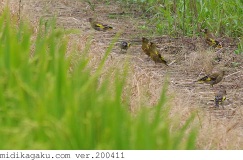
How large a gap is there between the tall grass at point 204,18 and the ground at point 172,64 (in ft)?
0.55

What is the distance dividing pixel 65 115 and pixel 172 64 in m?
4.65

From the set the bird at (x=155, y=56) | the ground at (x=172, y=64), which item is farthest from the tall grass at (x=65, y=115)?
the bird at (x=155, y=56)

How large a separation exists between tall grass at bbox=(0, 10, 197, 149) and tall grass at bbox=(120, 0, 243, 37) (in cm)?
482

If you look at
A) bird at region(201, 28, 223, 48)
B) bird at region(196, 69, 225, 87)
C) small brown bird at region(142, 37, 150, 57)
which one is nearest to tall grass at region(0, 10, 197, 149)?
bird at region(196, 69, 225, 87)

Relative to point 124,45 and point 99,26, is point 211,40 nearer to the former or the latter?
point 124,45

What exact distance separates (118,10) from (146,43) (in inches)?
110

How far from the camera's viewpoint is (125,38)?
9562mm

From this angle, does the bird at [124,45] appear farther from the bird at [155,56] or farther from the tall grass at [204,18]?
the tall grass at [204,18]

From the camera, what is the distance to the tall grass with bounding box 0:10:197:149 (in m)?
3.68

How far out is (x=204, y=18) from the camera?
373 inches

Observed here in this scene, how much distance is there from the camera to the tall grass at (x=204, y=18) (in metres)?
9.23

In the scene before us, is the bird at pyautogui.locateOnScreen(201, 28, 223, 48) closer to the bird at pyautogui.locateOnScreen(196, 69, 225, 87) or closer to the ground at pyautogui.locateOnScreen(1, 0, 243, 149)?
the ground at pyautogui.locateOnScreen(1, 0, 243, 149)
